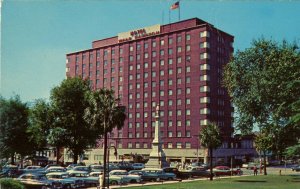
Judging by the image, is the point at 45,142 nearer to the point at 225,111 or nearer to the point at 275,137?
the point at 275,137

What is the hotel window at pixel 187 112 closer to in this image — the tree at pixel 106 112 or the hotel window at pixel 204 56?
the hotel window at pixel 204 56

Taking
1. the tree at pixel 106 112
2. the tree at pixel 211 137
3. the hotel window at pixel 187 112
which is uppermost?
the hotel window at pixel 187 112

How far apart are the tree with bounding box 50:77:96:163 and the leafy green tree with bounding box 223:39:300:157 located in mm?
25054

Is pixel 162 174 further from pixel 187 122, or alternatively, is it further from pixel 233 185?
pixel 187 122

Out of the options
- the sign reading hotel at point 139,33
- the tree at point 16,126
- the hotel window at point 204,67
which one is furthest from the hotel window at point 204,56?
the tree at point 16,126

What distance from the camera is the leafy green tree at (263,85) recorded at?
50438 mm

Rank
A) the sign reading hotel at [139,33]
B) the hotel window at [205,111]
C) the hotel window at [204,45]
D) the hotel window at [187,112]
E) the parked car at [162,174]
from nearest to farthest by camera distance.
→ the parked car at [162,174] < the hotel window at [205,111] < the hotel window at [204,45] < the hotel window at [187,112] < the sign reading hotel at [139,33]

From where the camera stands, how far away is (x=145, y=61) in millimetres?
118000

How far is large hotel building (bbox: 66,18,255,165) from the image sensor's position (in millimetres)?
104688

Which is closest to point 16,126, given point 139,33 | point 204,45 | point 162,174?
point 162,174

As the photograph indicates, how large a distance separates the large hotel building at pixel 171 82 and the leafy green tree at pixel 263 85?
39514 millimetres

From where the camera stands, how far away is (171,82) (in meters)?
111

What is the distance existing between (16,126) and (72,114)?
10.5 meters

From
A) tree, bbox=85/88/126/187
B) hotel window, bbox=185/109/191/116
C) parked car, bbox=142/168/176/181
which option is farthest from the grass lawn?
hotel window, bbox=185/109/191/116
